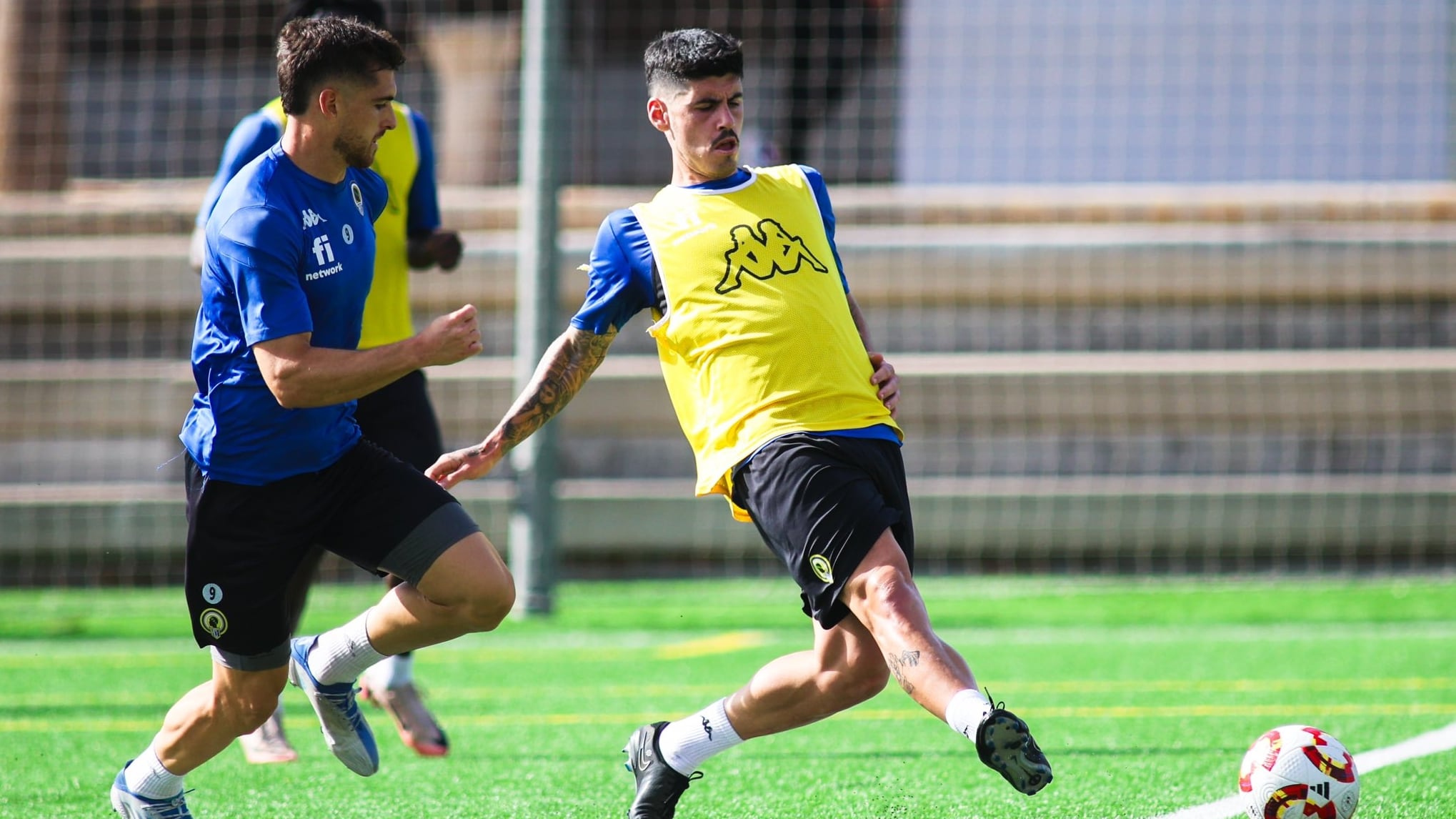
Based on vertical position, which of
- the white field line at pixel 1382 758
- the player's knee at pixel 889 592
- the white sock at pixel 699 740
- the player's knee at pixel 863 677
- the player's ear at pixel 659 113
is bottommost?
the white field line at pixel 1382 758

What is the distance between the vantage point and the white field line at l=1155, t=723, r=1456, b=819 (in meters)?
3.83

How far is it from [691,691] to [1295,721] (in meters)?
2.23

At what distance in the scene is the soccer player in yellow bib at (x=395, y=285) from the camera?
16.2 feet

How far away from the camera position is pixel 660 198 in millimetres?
3924

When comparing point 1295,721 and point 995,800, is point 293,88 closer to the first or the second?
point 995,800

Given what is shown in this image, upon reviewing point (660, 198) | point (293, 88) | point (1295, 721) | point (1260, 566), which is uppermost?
point (293, 88)

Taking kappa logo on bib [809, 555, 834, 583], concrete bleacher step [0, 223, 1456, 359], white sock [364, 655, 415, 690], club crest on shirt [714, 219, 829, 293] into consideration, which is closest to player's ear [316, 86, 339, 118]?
club crest on shirt [714, 219, 829, 293]

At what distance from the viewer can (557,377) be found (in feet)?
13.0

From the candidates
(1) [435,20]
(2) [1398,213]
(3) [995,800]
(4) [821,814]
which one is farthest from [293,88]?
(1) [435,20]

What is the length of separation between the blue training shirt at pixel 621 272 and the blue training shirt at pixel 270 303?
544 mm

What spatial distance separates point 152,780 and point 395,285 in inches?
75.7

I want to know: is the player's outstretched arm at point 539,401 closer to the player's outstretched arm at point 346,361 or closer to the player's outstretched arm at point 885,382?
the player's outstretched arm at point 346,361

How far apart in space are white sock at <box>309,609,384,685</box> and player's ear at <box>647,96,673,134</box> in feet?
4.60

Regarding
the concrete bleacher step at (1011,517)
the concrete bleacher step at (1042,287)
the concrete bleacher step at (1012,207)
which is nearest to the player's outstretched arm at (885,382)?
the concrete bleacher step at (1011,517)
